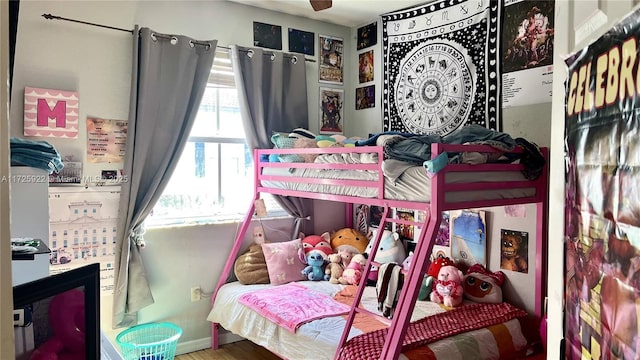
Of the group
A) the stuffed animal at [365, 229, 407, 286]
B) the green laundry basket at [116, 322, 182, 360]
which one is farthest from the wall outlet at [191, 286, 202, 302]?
the stuffed animal at [365, 229, 407, 286]

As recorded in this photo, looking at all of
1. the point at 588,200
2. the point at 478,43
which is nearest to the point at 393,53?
the point at 478,43

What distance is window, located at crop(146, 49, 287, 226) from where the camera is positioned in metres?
3.36

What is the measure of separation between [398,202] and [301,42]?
2.00 meters

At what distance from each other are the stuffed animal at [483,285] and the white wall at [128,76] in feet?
1.05

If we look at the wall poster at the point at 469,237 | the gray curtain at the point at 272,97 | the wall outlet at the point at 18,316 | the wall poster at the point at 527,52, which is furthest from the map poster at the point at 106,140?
the wall poster at the point at 527,52

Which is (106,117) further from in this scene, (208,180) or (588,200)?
(588,200)

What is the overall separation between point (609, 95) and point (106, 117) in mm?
2926

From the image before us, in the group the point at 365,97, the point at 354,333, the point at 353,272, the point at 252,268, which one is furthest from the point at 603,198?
the point at 365,97

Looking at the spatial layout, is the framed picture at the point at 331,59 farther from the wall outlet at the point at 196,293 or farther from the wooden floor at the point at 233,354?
the wooden floor at the point at 233,354

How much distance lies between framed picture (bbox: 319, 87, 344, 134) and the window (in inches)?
29.1

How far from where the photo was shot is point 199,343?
3406mm

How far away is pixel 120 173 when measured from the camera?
3031 millimetres

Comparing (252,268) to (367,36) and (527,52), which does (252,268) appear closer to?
(367,36)

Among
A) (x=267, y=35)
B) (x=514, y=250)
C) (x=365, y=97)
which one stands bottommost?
(x=514, y=250)
